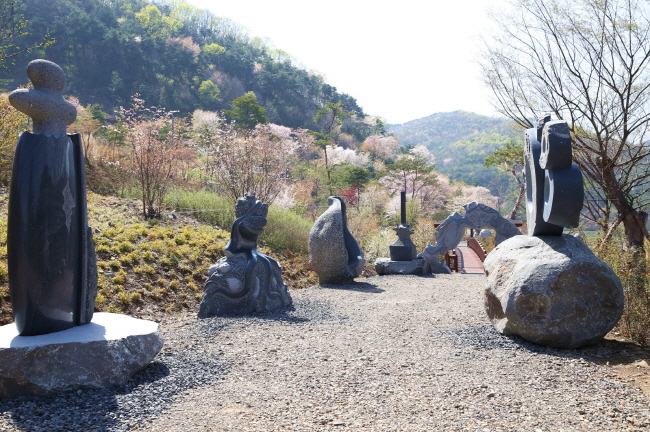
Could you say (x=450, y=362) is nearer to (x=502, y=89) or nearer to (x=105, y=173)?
(x=502, y=89)

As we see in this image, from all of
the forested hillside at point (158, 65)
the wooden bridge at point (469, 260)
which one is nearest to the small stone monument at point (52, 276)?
the wooden bridge at point (469, 260)

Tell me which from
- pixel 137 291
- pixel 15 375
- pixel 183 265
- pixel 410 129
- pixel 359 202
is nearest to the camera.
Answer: pixel 15 375

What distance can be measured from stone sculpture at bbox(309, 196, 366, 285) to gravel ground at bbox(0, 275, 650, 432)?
349 centimetres

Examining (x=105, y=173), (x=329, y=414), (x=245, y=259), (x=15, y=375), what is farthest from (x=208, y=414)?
(x=105, y=173)

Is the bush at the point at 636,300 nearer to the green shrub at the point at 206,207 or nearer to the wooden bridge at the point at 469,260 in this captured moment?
the green shrub at the point at 206,207

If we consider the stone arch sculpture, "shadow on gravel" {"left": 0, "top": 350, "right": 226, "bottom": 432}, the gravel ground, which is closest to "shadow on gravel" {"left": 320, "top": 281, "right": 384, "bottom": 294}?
the gravel ground

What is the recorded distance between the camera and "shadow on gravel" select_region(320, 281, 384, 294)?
27.5 ft

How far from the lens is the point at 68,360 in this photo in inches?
122

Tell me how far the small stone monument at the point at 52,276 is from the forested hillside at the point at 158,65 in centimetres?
3847

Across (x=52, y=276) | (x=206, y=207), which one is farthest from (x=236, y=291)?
(x=206, y=207)

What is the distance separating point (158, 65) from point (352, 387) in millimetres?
46273

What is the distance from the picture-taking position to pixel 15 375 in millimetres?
3002

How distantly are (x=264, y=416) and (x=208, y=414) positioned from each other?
363mm

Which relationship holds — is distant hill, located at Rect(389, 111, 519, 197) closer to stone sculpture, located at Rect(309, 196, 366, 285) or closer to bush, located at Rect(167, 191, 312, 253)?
bush, located at Rect(167, 191, 312, 253)
